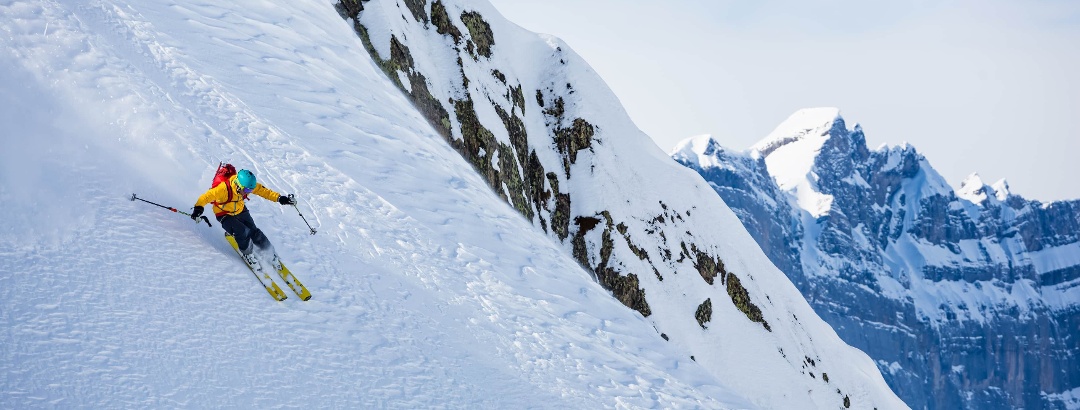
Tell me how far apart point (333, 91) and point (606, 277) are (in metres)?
25.9

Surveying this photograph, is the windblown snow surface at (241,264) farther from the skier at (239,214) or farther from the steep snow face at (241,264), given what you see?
the skier at (239,214)

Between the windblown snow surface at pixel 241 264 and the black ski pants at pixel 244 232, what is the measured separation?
346mm

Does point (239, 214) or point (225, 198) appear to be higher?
point (225, 198)

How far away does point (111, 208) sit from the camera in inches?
384

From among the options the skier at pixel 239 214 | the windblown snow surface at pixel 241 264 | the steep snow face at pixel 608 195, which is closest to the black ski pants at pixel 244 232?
the skier at pixel 239 214

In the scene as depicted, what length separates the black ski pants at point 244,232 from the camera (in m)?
10.0

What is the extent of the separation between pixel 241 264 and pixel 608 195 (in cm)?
3740

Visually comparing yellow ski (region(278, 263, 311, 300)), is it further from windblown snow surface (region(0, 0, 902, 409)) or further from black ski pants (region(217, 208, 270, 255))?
black ski pants (region(217, 208, 270, 255))

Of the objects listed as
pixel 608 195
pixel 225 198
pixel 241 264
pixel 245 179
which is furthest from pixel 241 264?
pixel 608 195

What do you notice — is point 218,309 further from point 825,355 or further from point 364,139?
point 825,355

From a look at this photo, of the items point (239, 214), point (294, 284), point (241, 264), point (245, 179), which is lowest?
point (241, 264)

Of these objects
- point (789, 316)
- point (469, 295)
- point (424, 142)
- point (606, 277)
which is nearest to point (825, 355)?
point (789, 316)

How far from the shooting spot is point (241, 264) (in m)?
10.1

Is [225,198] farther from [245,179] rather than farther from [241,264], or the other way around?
[241,264]
